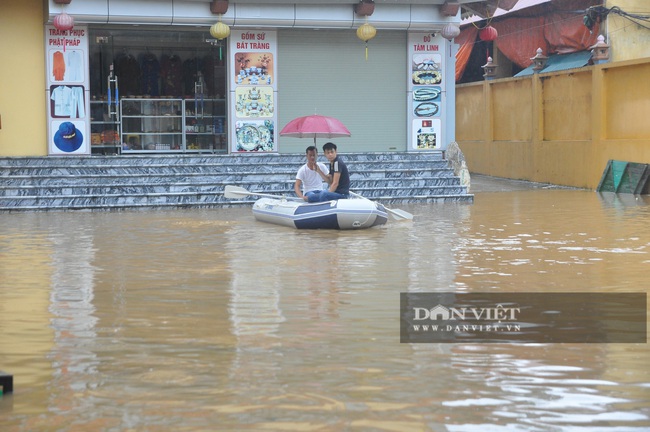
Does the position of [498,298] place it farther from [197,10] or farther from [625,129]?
[625,129]

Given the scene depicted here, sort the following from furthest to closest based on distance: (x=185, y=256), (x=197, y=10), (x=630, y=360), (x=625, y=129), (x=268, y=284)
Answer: (x=625, y=129), (x=197, y=10), (x=185, y=256), (x=268, y=284), (x=630, y=360)

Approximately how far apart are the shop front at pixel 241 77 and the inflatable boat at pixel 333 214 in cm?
642

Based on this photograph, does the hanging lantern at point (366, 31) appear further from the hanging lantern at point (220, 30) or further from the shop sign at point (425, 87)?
the hanging lantern at point (220, 30)

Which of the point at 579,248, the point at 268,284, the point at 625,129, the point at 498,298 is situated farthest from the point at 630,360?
the point at 625,129

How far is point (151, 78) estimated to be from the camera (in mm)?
23422

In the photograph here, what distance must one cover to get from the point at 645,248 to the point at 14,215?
10971mm

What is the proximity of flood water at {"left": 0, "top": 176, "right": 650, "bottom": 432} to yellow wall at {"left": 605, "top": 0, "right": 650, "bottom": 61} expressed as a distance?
1503 cm

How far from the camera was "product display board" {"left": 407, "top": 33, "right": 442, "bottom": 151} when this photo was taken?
2272cm

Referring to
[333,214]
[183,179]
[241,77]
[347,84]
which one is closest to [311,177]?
[333,214]

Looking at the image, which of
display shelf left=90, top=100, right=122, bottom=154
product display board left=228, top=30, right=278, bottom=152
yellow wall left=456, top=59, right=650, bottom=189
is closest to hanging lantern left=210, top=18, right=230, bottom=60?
product display board left=228, top=30, right=278, bottom=152

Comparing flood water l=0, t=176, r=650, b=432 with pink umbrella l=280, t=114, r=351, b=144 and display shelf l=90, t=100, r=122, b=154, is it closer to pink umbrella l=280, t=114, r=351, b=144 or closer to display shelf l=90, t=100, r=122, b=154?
pink umbrella l=280, t=114, r=351, b=144

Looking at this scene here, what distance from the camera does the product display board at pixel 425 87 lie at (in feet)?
74.5

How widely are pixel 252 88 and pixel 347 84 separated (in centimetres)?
221

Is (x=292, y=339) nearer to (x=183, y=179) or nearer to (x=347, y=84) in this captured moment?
(x=183, y=179)
